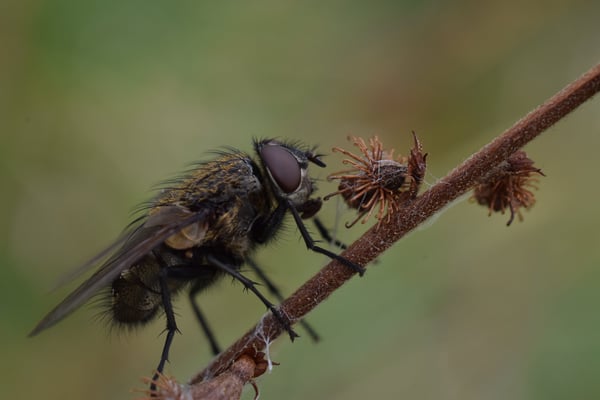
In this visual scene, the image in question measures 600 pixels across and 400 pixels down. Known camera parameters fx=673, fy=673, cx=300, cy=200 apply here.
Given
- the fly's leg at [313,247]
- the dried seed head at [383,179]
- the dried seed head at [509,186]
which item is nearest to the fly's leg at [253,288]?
the fly's leg at [313,247]

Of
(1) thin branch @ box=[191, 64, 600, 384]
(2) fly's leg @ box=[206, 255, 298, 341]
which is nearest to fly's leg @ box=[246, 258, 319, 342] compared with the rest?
(2) fly's leg @ box=[206, 255, 298, 341]

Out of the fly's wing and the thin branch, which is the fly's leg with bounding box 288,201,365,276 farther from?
the fly's wing

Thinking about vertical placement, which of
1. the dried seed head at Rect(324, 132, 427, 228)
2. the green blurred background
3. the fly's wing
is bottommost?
the green blurred background

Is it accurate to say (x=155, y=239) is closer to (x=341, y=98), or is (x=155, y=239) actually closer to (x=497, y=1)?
(x=341, y=98)

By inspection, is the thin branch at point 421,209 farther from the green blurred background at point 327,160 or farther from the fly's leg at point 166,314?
the green blurred background at point 327,160

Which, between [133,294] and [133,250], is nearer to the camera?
[133,250]

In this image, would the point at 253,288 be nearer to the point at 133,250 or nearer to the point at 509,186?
the point at 133,250

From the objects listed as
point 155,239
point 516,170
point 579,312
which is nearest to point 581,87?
point 516,170

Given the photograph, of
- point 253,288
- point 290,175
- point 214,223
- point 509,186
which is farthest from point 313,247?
point 509,186
